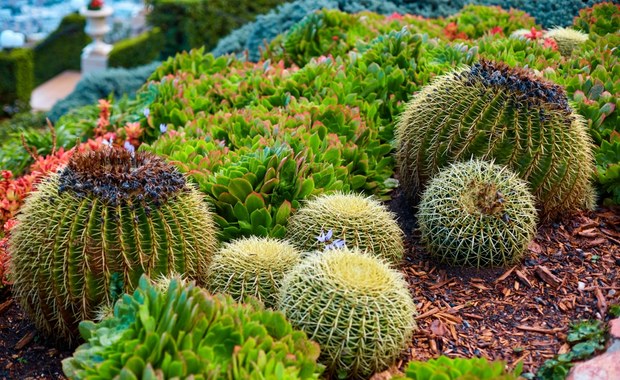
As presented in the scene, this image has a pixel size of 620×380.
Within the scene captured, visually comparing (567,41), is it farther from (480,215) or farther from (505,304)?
(505,304)

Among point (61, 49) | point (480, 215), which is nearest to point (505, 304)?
point (480, 215)

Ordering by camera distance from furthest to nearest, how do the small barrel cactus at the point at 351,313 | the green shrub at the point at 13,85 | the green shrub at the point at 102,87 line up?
1. the green shrub at the point at 13,85
2. the green shrub at the point at 102,87
3. the small barrel cactus at the point at 351,313

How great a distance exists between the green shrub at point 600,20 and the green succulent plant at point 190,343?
194 inches

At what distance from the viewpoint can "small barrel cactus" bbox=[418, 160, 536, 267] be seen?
343 cm

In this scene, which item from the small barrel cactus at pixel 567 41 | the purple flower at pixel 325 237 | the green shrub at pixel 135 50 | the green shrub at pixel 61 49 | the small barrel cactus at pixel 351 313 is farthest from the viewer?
the green shrub at pixel 61 49

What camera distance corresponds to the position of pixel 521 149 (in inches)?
145

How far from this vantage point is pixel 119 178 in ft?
9.99

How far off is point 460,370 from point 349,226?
1.09m

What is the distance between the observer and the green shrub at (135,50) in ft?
61.7

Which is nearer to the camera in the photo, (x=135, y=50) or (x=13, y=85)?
(x=13, y=85)

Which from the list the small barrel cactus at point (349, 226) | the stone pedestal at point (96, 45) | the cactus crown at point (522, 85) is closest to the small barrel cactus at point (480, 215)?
the small barrel cactus at point (349, 226)

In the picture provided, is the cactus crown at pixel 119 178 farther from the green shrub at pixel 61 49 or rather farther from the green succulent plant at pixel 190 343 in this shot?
the green shrub at pixel 61 49

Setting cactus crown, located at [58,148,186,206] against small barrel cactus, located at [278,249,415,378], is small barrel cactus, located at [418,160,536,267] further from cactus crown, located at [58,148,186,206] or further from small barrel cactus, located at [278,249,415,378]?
cactus crown, located at [58,148,186,206]

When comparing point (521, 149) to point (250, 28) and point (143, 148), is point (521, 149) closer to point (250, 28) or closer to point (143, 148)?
point (143, 148)
